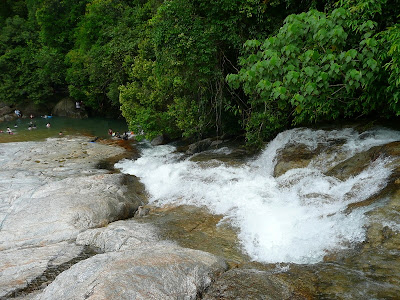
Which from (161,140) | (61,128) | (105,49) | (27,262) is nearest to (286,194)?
(27,262)

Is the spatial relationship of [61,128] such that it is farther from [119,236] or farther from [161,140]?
[119,236]

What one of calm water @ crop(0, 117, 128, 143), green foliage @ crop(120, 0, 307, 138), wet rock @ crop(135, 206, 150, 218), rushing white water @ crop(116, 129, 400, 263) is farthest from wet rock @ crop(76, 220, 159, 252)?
calm water @ crop(0, 117, 128, 143)

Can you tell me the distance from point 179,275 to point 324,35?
16.1 ft

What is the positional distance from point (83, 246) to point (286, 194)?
5151 mm

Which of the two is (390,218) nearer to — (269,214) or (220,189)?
(269,214)

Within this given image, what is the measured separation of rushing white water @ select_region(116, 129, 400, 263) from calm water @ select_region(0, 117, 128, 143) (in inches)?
487

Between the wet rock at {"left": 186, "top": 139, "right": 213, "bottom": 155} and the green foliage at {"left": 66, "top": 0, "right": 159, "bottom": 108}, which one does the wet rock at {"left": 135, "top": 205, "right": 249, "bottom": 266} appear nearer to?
the wet rock at {"left": 186, "top": 139, "right": 213, "bottom": 155}

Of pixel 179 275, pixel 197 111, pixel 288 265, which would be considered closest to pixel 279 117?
pixel 197 111

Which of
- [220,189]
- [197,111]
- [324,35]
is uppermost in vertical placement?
[324,35]

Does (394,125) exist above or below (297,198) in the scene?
above

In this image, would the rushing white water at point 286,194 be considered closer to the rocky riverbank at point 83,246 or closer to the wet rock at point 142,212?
the wet rock at point 142,212

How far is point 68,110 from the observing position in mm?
31453

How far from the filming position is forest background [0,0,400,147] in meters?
6.04

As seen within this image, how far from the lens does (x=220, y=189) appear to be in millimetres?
9102
